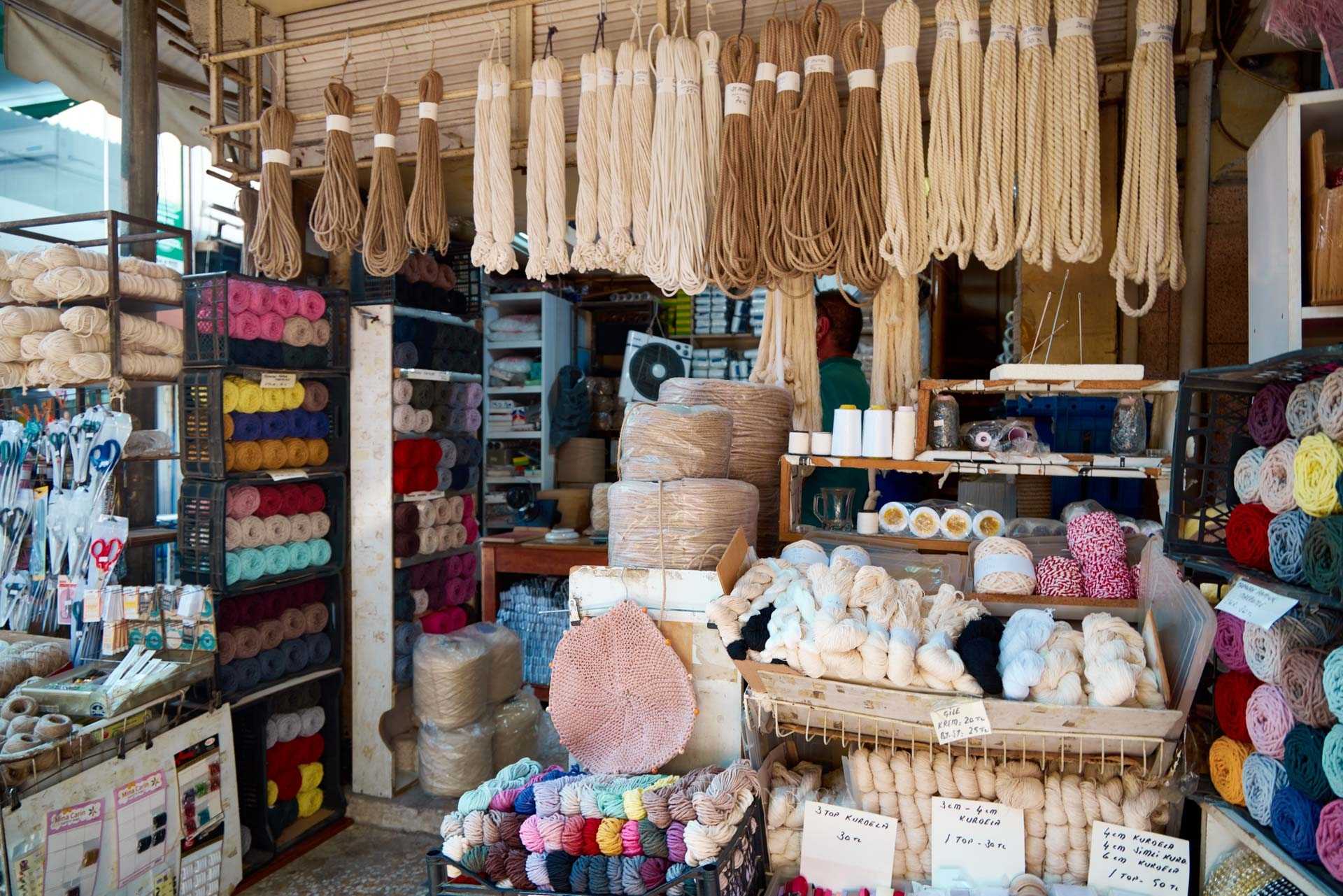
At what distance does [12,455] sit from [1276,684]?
12.8 ft

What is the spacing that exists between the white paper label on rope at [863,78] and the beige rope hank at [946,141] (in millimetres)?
157

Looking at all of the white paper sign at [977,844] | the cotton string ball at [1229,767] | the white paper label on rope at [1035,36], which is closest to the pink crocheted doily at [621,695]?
the white paper sign at [977,844]

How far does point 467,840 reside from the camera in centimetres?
167

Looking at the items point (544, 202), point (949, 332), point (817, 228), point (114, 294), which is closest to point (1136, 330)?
point (817, 228)

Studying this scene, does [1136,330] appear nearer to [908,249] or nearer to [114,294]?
[908,249]

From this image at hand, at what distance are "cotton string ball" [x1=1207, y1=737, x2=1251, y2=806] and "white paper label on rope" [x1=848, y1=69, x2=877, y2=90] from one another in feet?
6.05

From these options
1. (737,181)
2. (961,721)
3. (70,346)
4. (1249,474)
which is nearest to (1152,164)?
(737,181)

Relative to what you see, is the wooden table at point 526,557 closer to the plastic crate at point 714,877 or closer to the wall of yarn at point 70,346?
the wall of yarn at point 70,346

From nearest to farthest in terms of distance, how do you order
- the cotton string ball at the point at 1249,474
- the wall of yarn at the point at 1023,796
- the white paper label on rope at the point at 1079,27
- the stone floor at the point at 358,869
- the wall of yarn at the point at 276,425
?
the cotton string ball at the point at 1249,474
the wall of yarn at the point at 1023,796
the white paper label on rope at the point at 1079,27
the stone floor at the point at 358,869
the wall of yarn at the point at 276,425

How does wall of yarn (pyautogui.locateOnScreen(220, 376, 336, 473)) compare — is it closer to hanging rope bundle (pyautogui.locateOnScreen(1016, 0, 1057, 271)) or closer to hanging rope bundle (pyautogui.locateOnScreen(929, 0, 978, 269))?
hanging rope bundle (pyautogui.locateOnScreen(929, 0, 978, 269))

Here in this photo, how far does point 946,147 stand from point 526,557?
232 cm

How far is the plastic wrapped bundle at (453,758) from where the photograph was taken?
343cm

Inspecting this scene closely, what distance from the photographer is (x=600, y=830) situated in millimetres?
1642

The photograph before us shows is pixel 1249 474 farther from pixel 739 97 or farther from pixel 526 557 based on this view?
pixel 526 557
